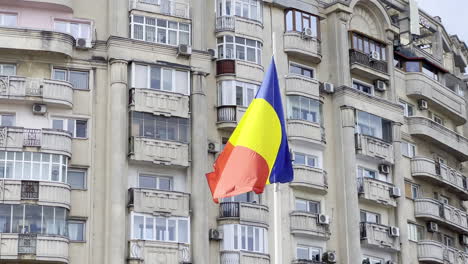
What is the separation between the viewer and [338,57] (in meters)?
49.0

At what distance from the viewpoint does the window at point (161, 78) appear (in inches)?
1662

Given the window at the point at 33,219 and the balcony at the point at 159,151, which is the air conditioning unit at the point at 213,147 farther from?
the window at the point at 33,219

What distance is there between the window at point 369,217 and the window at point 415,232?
2.65m

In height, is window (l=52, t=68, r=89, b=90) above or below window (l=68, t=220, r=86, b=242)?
above

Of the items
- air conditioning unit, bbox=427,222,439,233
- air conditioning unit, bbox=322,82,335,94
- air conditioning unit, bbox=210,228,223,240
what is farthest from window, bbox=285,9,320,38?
air conditioning unit, bbox=427,222,439,233

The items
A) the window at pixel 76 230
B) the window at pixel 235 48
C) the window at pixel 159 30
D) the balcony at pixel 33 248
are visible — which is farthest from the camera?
the window at pixel 235 48

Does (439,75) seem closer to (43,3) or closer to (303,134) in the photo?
(303,134)

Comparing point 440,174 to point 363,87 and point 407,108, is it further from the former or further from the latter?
point 363,87

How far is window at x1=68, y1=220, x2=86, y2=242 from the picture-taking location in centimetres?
4028

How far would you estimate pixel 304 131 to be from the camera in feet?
152

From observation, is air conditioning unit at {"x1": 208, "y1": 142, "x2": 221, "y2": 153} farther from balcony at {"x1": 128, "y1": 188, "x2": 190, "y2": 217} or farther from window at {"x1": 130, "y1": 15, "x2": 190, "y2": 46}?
window at {"x1": 130, "y1": 15, "x2": 190, "y2": 46}

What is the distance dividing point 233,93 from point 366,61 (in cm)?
916

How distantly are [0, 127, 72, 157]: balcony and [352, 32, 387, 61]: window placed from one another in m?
16.5

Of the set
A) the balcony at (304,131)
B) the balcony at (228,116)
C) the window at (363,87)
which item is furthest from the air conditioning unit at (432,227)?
the balcony at (228,116)
